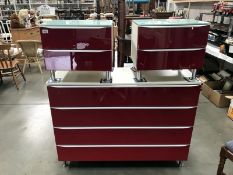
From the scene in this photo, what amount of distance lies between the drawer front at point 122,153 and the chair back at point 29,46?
139 inches

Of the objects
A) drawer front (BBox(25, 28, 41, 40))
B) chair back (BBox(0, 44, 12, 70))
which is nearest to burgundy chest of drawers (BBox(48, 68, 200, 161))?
chair back (BBox(0, 44, 12, 70))

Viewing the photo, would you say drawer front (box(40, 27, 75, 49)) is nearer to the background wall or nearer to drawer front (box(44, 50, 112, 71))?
drawer front (box(44, 50, 112, 71))

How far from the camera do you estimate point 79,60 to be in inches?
72.6

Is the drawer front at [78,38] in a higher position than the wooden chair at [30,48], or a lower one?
higher

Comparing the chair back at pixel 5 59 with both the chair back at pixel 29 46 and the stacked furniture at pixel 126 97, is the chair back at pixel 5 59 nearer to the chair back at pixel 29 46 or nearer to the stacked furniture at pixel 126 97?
the chair back at pixel 29 46

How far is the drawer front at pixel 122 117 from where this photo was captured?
Result: 2043mm

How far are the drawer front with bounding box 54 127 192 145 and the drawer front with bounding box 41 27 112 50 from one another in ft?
2.64

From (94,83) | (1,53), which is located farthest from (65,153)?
(1,53)

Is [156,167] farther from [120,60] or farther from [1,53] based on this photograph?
[1,53]

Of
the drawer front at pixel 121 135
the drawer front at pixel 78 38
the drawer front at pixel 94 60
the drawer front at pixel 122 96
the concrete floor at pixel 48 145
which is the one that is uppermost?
the drawer front at pixel 78 38

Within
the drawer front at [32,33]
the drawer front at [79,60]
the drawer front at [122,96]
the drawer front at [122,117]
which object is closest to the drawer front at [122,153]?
the drawer front at [122,117]

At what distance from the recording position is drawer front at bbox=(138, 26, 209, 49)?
5.77 feet

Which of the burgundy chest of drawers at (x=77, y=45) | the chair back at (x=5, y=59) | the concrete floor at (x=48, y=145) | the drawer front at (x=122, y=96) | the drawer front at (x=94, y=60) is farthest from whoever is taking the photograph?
the chair back at (x=5, y=59)

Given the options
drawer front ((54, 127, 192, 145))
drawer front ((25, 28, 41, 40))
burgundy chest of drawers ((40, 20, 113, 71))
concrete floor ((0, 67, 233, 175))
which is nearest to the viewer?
burgundy chest of drawers ((40, 20, 113, 71))
